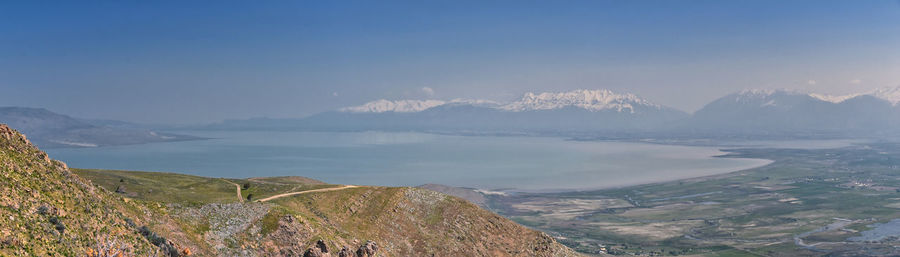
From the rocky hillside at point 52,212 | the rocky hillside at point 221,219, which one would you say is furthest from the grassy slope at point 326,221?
the rocky hillside at point 52,212

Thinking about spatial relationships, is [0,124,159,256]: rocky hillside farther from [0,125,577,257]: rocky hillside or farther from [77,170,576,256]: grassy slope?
[77,170,576,256]: grassy slope

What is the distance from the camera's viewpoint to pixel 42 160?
47031 mm

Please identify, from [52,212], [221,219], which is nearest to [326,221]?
[221,219]

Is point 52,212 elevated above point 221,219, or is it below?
above

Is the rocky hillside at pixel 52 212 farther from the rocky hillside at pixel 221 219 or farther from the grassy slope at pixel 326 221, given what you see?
the grassy slope at pixel 326 221

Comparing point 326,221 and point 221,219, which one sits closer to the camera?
point 221,219

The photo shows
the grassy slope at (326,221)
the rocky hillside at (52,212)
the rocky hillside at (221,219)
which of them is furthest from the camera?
the grassy slope at (326,221)

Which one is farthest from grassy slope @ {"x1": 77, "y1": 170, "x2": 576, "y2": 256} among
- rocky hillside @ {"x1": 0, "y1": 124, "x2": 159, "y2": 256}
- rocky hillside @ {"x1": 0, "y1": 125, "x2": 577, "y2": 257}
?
rocky hillside @ {"x1": 0, "y1": 124, "x2": 159, "y2": 256}

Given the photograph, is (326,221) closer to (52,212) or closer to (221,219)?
(221,219)

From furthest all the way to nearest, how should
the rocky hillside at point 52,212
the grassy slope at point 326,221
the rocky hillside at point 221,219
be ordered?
the grassy slope at point 326,221
the rocky hillside at point 221,219
the rocky hillside at point 52,212

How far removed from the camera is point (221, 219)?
5794cm

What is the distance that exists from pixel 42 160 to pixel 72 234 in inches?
486

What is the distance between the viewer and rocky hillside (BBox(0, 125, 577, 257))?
38.8 meters

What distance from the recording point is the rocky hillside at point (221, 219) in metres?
38.8
